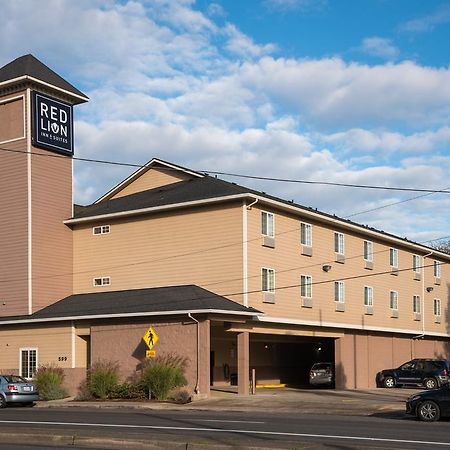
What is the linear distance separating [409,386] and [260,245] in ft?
44.6

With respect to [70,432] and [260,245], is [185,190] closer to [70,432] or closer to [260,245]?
[260,245]

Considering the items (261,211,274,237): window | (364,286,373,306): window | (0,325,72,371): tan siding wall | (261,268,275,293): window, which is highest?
(261,211,274,237): window

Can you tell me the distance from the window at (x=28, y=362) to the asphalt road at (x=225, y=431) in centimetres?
1513

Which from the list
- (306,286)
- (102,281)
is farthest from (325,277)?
(102,281)

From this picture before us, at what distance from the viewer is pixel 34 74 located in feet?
138

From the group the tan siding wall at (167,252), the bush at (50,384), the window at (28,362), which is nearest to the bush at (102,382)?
the bush at (50,384)

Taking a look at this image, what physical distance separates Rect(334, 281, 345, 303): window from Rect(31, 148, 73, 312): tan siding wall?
46.9 ft

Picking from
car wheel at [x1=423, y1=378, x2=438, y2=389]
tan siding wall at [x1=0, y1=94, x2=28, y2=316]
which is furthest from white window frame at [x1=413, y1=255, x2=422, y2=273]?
tan siding wall at [x1=0, y1=94, x2=28, y2=316]

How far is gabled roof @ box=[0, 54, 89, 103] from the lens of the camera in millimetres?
41844

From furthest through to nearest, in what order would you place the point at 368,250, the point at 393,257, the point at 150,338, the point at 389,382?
the point at 393,257
the point at 368,250
the point at 389,382
the point at 150,338

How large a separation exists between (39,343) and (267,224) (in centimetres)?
1294

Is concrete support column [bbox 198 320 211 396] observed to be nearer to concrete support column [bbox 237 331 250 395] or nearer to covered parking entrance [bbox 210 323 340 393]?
covered parking entrance [bbox 210 323 340 393]

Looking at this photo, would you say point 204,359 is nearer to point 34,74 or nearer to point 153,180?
point 153,180

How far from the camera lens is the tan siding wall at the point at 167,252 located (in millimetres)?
37500
